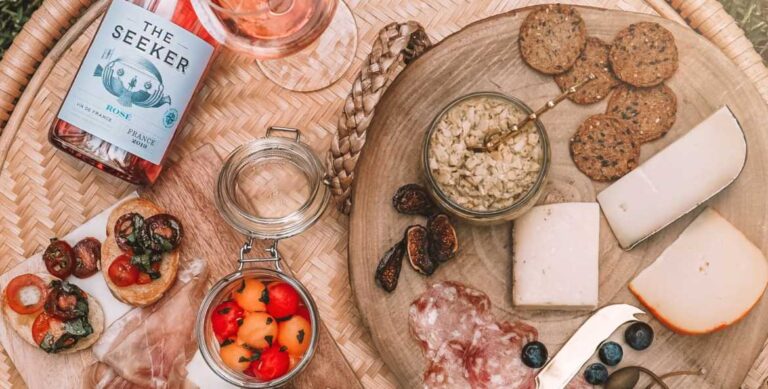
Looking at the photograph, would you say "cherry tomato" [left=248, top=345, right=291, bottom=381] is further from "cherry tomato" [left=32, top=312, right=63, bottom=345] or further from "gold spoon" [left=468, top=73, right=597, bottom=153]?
"gold spoon" [left=468, top=73, right=597, bottom=153]

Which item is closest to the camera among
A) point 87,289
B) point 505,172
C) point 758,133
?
point 505,172

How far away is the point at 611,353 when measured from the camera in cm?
141

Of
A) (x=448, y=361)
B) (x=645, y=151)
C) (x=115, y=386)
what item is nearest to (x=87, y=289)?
(x=115, y=386)

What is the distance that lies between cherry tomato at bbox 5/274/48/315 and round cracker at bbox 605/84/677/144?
1.34 metres

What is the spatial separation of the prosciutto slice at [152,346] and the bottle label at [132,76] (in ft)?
1.20

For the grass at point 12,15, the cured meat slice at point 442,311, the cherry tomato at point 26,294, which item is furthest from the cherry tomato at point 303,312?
the grass at point 12,15

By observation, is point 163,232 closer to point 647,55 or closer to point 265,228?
point 265,228

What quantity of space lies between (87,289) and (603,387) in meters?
1.17

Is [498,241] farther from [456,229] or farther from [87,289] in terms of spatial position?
[87,289]

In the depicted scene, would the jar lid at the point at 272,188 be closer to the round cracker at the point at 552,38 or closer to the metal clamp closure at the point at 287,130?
the metal clamp closure at the point at 287,130

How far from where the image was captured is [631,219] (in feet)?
4.69

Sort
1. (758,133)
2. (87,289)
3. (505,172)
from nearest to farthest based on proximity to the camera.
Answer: (505,172) < (758,133) < (87,289)

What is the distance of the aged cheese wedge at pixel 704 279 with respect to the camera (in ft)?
4.59

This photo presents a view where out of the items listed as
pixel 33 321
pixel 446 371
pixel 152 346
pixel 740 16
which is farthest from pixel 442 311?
pixel 740 16
